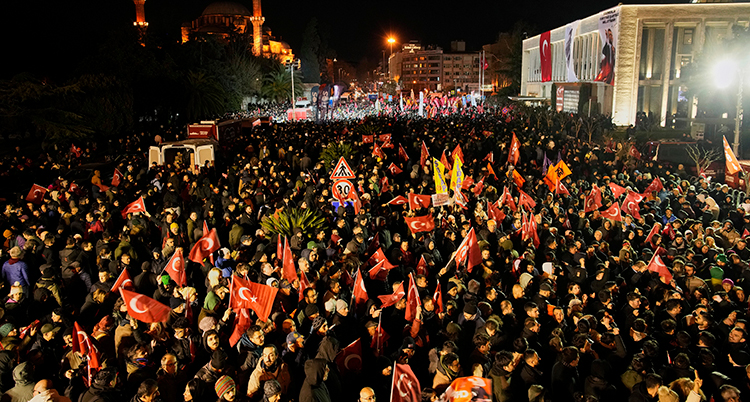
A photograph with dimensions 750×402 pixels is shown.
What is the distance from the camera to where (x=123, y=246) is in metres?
8.91

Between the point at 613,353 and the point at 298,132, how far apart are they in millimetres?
19590

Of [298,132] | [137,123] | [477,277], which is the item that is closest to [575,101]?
[298,132]

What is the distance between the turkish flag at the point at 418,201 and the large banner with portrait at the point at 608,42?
92.4ft

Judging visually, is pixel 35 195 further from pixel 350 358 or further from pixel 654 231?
pixel 654 231

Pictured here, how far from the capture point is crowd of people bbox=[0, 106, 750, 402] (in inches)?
216

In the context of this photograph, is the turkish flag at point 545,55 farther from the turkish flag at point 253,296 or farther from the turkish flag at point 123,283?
the turkish flag at point 253,296

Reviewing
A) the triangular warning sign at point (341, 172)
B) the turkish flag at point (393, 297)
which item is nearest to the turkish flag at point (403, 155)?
the triangular warning sign at point (341, 172)

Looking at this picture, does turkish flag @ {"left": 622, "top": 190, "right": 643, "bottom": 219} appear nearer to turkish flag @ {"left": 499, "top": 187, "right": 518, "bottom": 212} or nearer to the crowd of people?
the crowd of people

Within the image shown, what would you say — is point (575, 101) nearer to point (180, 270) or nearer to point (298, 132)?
point (298, 132)

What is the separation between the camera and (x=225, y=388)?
204 inches

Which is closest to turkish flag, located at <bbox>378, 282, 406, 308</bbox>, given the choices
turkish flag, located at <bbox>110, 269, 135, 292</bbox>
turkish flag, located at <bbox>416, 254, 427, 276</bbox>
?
turkish flag, located at <bbox>416, 254, 427, 276</bbox>

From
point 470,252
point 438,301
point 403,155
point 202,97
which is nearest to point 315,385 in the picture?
point 438,301

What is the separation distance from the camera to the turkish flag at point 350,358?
5957mm

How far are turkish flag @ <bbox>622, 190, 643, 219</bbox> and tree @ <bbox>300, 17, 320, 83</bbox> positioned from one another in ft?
256
